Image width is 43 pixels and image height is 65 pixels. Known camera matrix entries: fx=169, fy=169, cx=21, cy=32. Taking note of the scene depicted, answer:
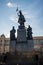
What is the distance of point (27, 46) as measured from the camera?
37.1 meters

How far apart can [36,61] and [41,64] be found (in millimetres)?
1103

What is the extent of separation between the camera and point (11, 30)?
3925 cm

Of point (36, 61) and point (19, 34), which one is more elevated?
point (19, 34)

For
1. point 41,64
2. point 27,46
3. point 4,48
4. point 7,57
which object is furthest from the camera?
point 4,48

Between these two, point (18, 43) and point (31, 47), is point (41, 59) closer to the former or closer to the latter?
point (31, 47)

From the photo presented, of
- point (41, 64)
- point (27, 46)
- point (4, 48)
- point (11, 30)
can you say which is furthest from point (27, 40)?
point (4, 48)

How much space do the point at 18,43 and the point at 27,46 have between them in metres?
2.25

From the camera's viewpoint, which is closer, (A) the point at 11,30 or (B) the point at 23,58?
(B) the point at 23,58

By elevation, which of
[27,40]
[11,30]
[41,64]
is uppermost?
[11,30]

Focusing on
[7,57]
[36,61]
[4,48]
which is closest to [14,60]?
[7,57]

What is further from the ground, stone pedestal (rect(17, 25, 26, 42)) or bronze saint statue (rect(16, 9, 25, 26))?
bronze saint statue (rect(16, 9, 25, 26))

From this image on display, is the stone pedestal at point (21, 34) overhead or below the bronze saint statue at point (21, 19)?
below

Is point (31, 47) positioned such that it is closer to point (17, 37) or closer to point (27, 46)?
point (27, 46)

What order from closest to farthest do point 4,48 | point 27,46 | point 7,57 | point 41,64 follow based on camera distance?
point 41,64, point 7,57, point 27,46, point 4,48
